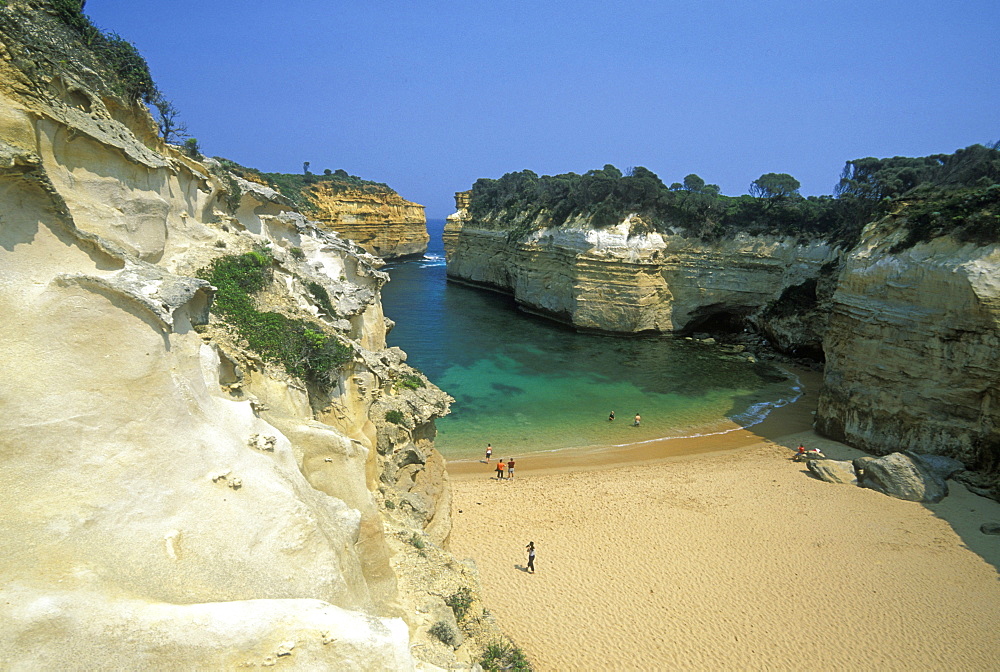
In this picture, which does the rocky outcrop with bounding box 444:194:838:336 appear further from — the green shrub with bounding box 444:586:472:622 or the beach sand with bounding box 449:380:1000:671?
the green shrub with bounding box 444:586:472:622

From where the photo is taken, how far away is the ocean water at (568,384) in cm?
2309

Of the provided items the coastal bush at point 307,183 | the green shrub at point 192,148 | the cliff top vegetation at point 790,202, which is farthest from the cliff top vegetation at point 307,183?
the green shrub at point 192,148

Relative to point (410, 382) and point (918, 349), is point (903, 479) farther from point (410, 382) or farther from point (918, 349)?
point (410, 382)

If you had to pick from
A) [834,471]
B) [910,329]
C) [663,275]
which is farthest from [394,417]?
[663,275]

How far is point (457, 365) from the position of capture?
31.8 m

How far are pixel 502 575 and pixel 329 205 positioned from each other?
221 feet

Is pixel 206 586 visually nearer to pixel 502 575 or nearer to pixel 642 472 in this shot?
pixel 502 575

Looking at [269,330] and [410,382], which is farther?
[410,382]

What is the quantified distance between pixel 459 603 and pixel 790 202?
38.9 m

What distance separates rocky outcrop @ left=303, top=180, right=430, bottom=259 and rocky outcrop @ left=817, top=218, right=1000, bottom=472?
182 ft

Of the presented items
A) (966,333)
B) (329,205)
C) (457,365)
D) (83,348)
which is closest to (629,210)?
(457,365)

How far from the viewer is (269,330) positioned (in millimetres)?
9531

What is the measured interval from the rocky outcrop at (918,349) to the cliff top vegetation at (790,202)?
132 centimetres

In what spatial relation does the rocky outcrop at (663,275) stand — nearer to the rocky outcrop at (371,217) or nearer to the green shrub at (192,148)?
the green shrub at (192,148)
